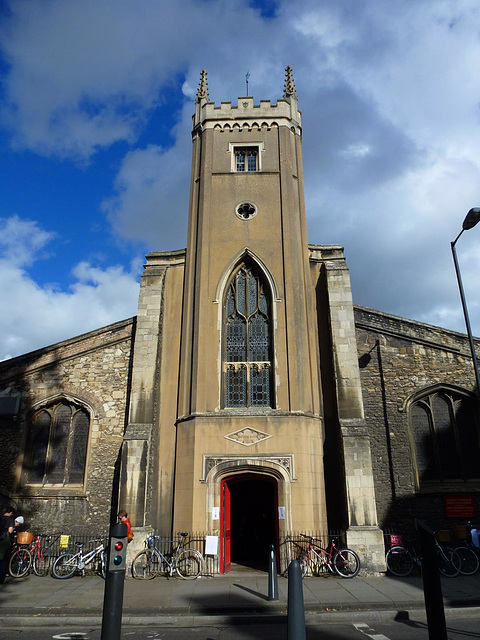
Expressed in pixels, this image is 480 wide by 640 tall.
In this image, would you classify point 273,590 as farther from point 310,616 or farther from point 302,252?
point 302,252

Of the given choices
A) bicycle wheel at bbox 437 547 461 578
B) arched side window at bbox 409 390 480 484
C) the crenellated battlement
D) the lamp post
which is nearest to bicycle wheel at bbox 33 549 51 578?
bicycle wheel at bbox 437 547 461 578

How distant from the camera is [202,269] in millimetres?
15742

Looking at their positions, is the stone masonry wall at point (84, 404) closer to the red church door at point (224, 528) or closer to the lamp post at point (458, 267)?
the red church door at point (224, 528)

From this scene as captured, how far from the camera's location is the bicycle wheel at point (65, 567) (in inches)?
488

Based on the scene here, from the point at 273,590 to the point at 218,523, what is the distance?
3.59 meters

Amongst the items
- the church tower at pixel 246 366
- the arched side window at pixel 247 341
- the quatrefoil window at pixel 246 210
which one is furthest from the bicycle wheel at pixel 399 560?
the quatrefoil window at pixel 246 210

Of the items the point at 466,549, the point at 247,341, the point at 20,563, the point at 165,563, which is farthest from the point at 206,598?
the point at 466,549

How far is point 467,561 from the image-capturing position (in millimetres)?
13398

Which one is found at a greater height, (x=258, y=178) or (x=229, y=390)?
(x=258, y=178)

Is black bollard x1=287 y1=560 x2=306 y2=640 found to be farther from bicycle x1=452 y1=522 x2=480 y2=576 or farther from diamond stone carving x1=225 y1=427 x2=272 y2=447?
bicycle x1=452 y1=522 x2=480 y2=576

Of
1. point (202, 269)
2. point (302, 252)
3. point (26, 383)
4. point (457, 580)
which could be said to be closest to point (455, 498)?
point (457, 580)

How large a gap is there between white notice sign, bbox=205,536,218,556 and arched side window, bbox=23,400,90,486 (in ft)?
16.9

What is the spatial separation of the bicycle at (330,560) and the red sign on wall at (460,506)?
417 centimetres

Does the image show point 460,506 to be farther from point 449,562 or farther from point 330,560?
point 330,560
